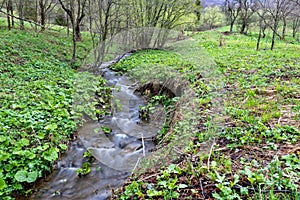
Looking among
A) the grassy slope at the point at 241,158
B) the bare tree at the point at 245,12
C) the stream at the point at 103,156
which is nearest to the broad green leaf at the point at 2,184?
the stream at the point at 103,156

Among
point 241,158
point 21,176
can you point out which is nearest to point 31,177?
point 21,176

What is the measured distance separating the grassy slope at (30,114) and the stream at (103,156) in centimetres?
24

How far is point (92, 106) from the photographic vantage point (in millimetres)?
5812

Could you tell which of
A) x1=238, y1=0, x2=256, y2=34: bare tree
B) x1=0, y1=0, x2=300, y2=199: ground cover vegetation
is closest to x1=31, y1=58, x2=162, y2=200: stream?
x1=0, y1=0, x2=300, y2=199: ground cover vegetation

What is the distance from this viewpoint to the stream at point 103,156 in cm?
335

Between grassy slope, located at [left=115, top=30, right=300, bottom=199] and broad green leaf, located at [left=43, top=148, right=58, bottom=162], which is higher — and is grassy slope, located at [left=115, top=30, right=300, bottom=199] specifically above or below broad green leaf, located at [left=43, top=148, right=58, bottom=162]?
above

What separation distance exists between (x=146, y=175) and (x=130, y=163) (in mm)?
911

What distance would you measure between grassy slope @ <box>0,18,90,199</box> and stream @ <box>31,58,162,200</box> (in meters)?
0.24

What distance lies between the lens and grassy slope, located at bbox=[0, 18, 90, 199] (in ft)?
10.7

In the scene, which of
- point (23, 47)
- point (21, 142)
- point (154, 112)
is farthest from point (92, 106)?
point (23, 47)

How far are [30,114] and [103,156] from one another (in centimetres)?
171

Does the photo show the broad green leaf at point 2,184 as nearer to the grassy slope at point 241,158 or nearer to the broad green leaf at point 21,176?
the broad green leaf at point 21,176

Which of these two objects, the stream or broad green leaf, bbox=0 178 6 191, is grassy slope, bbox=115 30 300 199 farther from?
broad green leaf, bbox=0 178 6 191

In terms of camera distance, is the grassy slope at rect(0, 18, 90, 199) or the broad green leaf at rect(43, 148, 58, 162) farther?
the broad green leaf at rect(43, 148, 58, 162)
